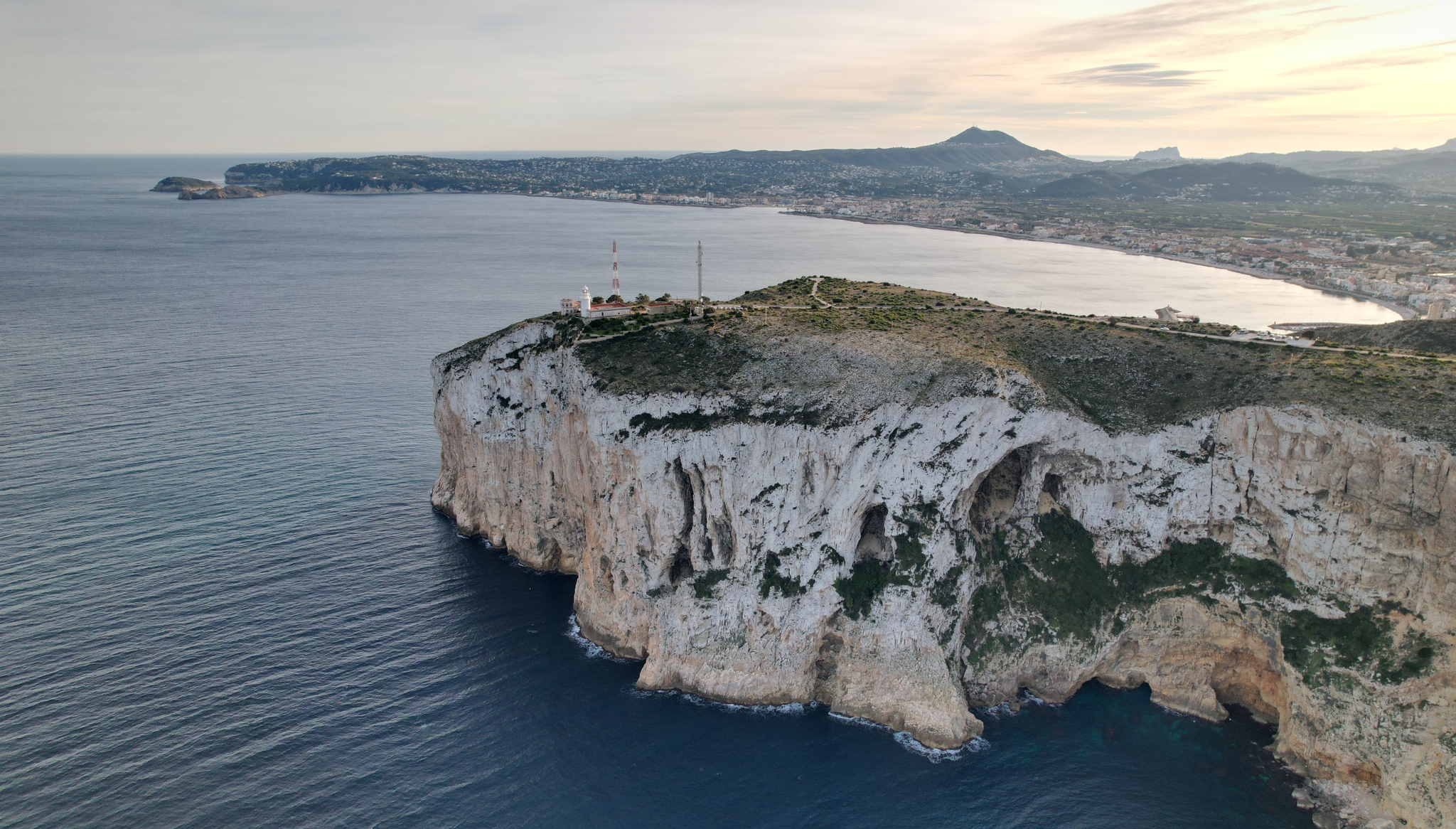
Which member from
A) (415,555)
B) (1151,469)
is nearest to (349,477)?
(415,555)

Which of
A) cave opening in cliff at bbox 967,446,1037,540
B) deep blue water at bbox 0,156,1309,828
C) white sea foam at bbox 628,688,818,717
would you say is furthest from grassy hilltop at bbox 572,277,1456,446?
deep blue water at bbox 0,156,1309,828

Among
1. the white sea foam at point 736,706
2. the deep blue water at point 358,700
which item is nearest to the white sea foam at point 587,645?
the deep blue water at point 358,700

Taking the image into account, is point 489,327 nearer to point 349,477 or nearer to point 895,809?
point 349,477

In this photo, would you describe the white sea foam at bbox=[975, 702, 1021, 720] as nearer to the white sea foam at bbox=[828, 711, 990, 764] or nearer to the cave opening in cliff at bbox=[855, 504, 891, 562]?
the white sea foam at bbox=[828, 711, 990, 764]

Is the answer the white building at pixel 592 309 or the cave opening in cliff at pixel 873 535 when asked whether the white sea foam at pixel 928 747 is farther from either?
the white building at pixel 592 309

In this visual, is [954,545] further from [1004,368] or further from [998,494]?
[1004,368]

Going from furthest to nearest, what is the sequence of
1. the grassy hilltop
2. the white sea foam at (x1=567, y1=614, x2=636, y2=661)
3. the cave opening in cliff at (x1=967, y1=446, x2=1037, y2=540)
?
the cave opening in cliff at (x1=967, y1=446, x2=1037, y2=540) → the white sea foam at (x1=567, y1=614, x2=636, y2=661) → the grassy hilltop
